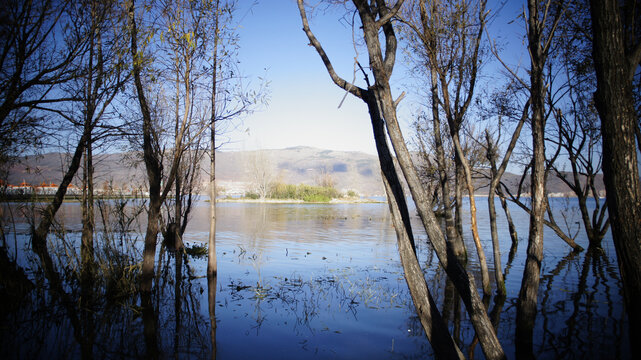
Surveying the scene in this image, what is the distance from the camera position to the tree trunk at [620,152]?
3.54m

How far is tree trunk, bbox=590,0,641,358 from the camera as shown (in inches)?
139

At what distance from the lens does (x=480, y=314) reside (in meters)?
4.04

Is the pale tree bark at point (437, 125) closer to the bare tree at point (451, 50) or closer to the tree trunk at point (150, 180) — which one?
the bare tree at point (451, 50)

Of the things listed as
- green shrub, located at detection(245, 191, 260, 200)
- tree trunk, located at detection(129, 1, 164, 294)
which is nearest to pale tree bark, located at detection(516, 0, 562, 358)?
tree trunk, located at detection(129, 1, 164, 294)

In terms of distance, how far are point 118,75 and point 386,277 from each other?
8.63 meters

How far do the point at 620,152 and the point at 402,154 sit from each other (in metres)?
2.21

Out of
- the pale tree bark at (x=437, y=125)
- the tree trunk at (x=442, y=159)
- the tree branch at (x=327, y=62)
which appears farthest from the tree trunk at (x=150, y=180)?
the tree trunk at (x=442, y=159)

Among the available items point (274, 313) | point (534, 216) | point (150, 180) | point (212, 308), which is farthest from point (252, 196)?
point (534, 216)

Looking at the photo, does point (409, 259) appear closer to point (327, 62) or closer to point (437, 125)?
point (327, 62)

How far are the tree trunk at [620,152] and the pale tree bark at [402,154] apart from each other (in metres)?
1.43

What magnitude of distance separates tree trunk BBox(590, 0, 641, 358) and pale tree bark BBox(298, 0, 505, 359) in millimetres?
1433

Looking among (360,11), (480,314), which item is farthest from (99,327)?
(360,11)

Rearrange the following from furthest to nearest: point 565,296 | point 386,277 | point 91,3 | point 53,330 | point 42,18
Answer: point 386,277 → point 565,296 → point 91,3 → point 42,18 → point 53,330

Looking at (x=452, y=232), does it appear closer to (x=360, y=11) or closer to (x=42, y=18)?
(x=360, y=11)
